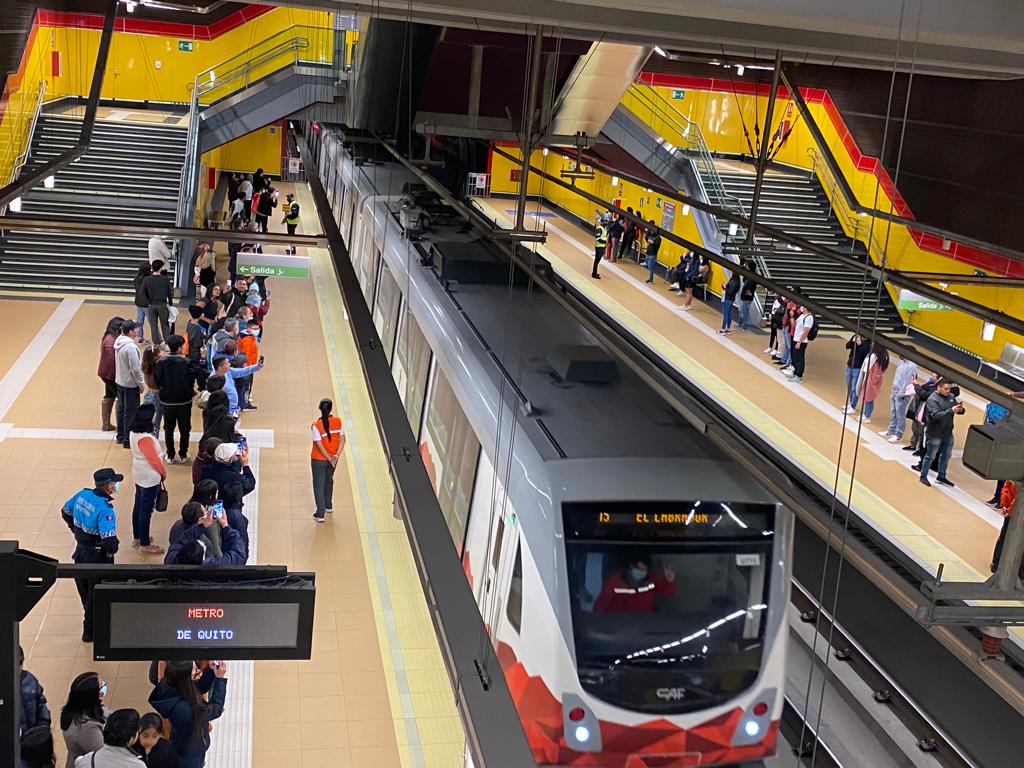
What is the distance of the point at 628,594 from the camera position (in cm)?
573

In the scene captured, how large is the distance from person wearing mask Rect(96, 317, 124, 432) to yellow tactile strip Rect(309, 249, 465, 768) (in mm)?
2760

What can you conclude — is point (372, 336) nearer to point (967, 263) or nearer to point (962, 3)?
point (962, 3)

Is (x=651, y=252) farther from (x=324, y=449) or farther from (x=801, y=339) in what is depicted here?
(x=324, y=449)

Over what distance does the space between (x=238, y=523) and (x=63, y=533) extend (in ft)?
7.93

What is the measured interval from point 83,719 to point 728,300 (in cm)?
1594

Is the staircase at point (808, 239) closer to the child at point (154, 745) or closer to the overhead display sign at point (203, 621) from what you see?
the child at point (154, 745)

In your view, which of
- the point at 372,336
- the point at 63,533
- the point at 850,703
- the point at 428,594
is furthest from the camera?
the point at 63,533

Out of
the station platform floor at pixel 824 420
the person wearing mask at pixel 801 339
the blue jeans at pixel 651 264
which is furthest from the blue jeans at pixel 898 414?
the blue jeans at pixel 651 264

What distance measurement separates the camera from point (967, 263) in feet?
49.1

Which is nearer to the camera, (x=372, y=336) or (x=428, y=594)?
(x=428, y=594)

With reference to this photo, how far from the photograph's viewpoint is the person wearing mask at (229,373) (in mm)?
11047

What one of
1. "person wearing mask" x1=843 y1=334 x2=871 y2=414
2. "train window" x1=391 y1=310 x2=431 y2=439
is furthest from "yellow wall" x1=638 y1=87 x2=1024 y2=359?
"train window" x1=391 y1=310 x2=431 y2=439

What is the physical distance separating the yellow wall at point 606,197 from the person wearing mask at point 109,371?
9.69 metres

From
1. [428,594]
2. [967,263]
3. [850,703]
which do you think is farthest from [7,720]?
[967,263]
